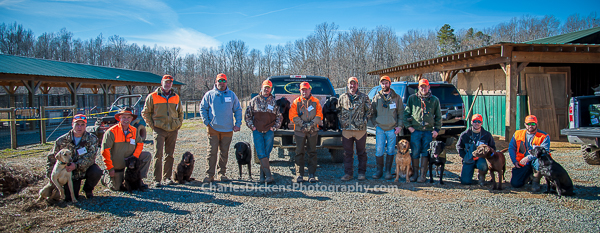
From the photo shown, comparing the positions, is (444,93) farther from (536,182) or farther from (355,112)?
(355,112)

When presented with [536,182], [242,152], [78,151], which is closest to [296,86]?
[242,152]

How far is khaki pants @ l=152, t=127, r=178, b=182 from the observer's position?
195 inches

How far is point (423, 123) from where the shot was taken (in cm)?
530

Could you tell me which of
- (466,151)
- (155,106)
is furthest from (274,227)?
(466,151)

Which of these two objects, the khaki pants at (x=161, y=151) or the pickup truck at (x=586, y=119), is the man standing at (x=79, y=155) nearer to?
the khaki pants at (x=161, y=151)

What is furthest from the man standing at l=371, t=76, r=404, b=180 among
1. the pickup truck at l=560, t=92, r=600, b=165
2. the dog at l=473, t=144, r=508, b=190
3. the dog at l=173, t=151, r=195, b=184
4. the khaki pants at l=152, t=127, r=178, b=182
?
the pickup truck at l=560, t=92, r=600, b=165

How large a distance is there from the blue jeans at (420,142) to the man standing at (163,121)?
3.98 m

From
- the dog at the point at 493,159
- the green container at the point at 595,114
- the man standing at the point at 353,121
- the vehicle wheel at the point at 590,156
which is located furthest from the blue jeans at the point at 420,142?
the green container at the point at 595,114

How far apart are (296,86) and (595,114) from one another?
20.3ft

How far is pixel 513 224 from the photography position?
11.5 ft

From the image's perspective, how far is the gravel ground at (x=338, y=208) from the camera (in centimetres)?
346

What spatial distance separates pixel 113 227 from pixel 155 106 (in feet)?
6.72

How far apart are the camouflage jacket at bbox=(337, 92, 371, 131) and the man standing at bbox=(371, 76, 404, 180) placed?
0.18 metres

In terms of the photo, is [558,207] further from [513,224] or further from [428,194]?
[428,194]
